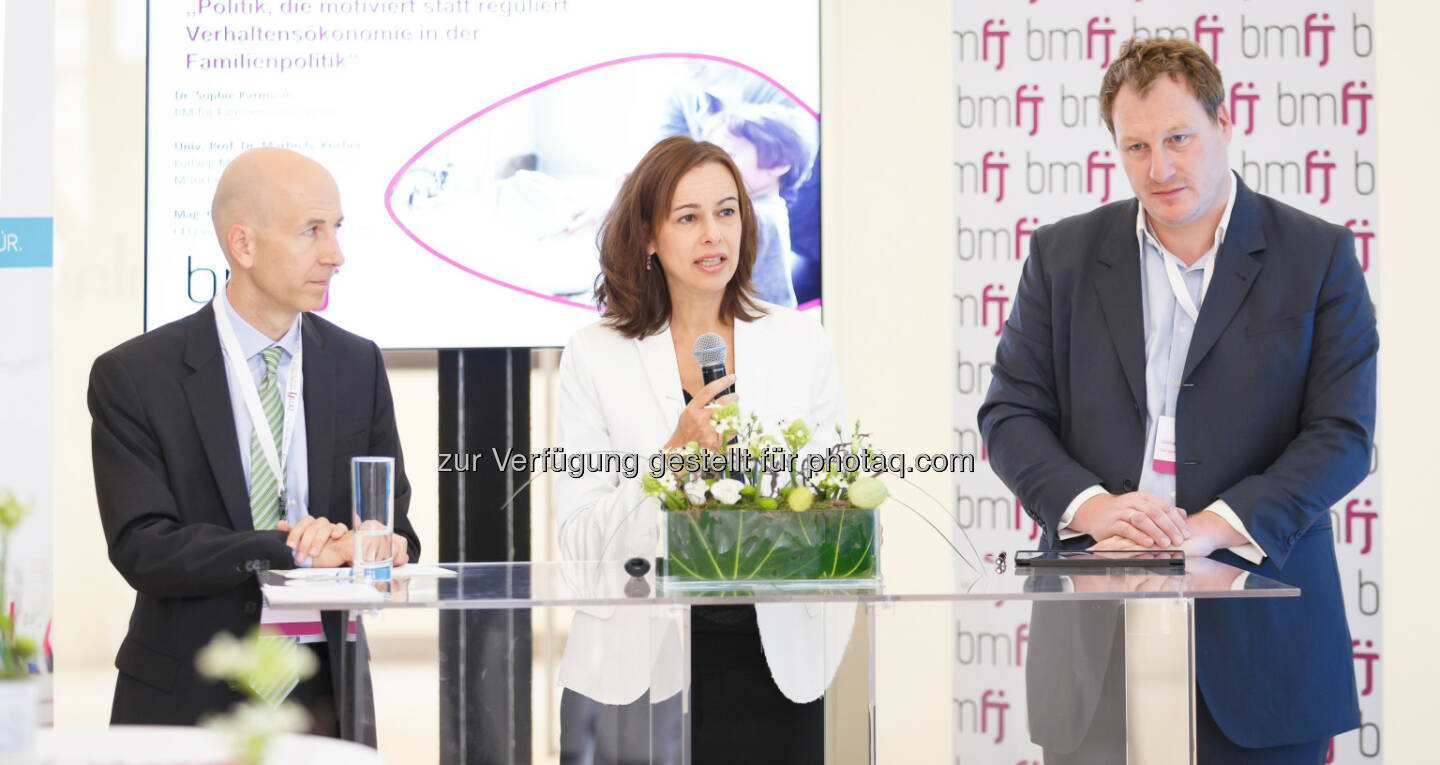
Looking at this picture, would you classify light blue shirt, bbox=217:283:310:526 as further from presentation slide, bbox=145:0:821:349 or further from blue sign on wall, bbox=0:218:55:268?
blue sign on wall, bbox=0:218:55:268

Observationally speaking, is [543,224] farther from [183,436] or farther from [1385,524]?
[1385,524]

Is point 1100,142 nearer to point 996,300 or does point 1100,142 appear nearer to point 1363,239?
point 996,300

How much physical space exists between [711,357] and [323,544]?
0.85 m

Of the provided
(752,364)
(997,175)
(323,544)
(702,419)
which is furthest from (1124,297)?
(997,175)

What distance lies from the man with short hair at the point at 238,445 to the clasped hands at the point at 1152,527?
1.37 m

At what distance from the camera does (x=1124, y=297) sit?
290cm

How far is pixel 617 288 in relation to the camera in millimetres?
3295

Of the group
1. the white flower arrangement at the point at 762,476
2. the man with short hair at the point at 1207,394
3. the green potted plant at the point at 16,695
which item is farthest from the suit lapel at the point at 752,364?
the green potted plant at the point at 16,695

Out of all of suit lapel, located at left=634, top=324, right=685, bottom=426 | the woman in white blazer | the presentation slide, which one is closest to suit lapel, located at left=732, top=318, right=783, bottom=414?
the woman in white blazer

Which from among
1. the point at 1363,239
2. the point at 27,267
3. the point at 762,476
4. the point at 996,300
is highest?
the point at 1363,239

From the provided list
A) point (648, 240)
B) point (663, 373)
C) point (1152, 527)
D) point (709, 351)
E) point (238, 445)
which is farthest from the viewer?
point (648, 240)

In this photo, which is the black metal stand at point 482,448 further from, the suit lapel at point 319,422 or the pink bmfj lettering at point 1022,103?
the pink bmfj lettering at point 1022,103

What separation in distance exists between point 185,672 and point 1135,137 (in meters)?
2.26

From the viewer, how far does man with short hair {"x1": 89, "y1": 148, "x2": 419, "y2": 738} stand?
2674 millimetres
